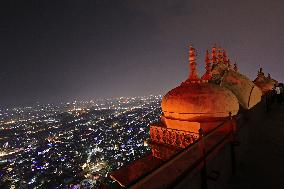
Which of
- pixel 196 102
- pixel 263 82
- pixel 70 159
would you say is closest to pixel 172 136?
pixel 196 102

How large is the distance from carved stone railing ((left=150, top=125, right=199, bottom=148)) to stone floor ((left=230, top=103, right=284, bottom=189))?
6.36 feet

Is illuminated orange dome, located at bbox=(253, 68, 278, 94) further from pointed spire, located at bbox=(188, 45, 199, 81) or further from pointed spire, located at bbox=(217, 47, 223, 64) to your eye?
pointed spire, located at bbox=(188, 45, 199, 81)

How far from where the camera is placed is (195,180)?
3.59m

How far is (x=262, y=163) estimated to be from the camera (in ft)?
18.8

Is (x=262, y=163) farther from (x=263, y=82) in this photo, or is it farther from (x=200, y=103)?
(x=263, y=82)

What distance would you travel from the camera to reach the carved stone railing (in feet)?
26.6

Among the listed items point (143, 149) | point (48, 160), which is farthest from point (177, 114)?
point (48, 160)

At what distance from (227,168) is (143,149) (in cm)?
4117

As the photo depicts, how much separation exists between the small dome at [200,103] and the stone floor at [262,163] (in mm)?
1408

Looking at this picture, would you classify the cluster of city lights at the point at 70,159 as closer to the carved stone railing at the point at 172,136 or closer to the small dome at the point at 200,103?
the carved stone railing at the point at 172,136

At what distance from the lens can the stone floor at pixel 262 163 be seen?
15.5 feet

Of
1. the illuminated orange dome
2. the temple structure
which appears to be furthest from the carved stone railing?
the illuminated orange dome

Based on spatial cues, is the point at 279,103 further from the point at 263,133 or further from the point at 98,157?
the point at 98,157

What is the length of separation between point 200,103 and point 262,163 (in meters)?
2.94
